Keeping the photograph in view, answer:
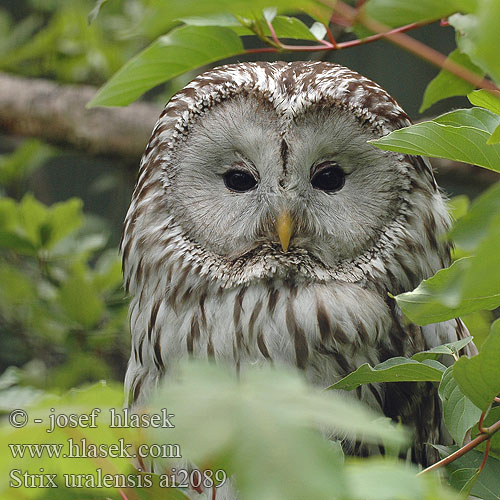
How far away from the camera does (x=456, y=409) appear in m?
0.82

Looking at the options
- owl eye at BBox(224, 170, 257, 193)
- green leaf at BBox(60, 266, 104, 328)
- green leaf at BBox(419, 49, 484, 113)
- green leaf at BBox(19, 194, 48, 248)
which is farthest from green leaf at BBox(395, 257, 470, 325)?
green leaf at BBox(19, 194, 48, 248)

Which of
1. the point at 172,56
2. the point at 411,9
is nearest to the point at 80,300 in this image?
the point at 172,56

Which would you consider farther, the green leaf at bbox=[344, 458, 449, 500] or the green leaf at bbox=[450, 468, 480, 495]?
the green leaf at bbox=[450, 468, 480, 495]

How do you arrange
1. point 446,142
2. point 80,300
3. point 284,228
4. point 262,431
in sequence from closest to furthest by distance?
point 262,431, point 446,142, point 284,228, point 80,300

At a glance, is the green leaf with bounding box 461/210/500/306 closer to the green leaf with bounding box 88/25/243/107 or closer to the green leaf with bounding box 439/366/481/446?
the green leaf with bounding box 439/366/481/446

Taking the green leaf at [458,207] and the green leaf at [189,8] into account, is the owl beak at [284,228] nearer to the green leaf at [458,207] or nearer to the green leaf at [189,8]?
the green leaf at [458,207]

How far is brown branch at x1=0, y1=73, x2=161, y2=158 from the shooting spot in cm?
256

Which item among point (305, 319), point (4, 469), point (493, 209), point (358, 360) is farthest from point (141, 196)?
point (4, 469)

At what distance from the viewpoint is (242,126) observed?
140 cm

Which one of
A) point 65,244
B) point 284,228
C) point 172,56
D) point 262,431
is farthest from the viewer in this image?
point 65,244

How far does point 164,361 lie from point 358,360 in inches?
14.4

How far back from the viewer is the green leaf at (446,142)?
0.78 metres

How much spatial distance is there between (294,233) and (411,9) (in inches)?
28.2

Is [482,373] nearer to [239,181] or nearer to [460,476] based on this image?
[460,476]
